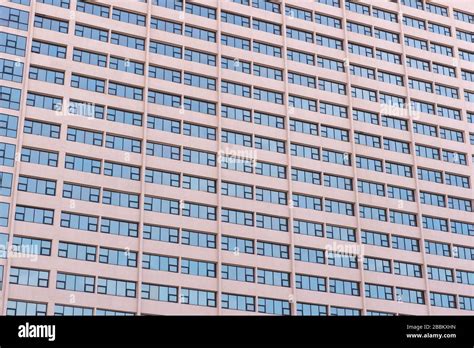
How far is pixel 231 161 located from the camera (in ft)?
244

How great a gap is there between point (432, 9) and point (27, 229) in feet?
173

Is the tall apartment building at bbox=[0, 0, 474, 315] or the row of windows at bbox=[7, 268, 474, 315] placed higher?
the tall apartment building at bbox=[0, 0, 474, 315]

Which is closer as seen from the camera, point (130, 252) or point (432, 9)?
point (130, 252)

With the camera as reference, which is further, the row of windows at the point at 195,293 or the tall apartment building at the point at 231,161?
the tall apartment building at the point at 231,161

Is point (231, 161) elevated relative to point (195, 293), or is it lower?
elevated

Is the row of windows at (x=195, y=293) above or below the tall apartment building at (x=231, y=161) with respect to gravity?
below

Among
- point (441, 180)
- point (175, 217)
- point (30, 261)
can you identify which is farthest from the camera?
point (441, 180)

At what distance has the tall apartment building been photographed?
6675 cm

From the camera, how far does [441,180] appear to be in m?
82.8

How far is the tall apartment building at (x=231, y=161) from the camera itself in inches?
2628

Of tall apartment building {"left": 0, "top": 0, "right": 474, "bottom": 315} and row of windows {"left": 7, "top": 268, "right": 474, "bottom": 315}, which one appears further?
tall apartment building {"left": 0, "top": 0, "right": 474, "bottom": 315}

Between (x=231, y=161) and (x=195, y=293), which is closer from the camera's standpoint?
(x=195, y=293)
